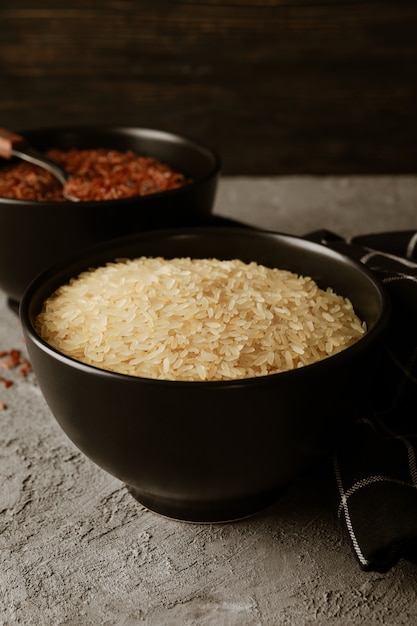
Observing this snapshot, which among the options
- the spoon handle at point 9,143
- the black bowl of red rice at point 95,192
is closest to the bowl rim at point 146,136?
the black bowl of red rice at point 95,192

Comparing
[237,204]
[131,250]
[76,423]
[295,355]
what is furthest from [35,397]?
[237,204]

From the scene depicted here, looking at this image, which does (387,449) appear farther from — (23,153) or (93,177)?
→ (23,153)

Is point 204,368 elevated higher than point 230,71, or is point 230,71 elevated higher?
point 204,368

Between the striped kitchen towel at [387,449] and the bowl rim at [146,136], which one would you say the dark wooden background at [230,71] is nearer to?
the bowl rim at [146,136]

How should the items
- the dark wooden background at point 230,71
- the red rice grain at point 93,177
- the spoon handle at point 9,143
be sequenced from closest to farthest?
the red rice grain at point 93,177, the spoon handle at point 9,143, the dark wooden background at point 230,71

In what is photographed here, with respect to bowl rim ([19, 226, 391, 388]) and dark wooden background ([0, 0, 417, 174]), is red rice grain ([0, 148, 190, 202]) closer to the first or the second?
bowl rim ([19, 226, 391, 388])

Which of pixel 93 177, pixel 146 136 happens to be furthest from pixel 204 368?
pixel 146 136

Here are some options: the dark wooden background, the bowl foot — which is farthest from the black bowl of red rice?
the dark wooden background

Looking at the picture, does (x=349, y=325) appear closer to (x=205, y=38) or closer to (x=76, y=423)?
(x=76, y=423)
